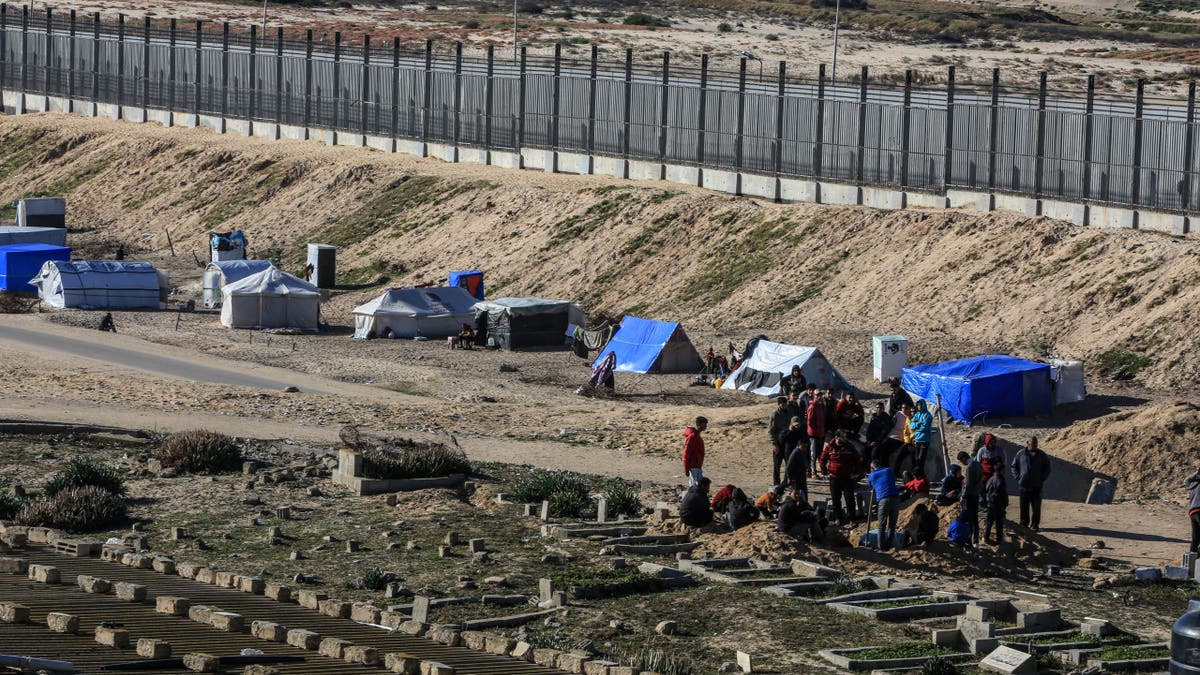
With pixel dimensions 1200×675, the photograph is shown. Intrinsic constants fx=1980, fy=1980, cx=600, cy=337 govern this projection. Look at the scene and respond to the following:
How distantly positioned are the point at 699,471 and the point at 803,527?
9.82 ft

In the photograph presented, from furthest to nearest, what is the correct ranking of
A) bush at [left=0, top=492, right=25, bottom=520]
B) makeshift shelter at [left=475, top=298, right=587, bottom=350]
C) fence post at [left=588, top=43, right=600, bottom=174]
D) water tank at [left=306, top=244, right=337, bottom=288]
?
fence post at [left=588, top=43, right=600, bottom=174], water tank at [left=306, top=244, right=337, bottom=288], makeshift shelter at [left=475, top=298, right=587, bottom=350], bush at [left=0, top=492, right=25, bottom=520]

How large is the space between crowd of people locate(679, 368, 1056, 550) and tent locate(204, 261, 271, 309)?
2376 cm

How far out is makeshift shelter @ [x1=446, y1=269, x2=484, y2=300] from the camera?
48.3 metres

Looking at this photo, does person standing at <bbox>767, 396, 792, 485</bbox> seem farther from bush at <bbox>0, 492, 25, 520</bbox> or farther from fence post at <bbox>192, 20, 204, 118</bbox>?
fence post at <bbox>192, 20, 204, 118</bbox>

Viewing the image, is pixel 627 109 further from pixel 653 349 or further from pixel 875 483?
pixel 875 483

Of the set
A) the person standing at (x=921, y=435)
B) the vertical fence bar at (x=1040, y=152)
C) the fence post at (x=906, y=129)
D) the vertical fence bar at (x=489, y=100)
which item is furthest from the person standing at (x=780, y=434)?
the vertical fence bar at (x=489, y=100)

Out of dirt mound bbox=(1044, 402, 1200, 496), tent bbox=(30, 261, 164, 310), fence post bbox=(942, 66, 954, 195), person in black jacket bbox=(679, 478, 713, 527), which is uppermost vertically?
fence post bbox=(942, 66, 954, 195)

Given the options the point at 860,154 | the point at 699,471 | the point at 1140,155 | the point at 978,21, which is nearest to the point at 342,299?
the point at 860,154

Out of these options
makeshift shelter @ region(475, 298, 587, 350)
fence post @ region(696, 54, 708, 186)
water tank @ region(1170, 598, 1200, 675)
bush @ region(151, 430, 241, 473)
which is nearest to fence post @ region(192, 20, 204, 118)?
fence post @ region(696, 54, 708, 186)

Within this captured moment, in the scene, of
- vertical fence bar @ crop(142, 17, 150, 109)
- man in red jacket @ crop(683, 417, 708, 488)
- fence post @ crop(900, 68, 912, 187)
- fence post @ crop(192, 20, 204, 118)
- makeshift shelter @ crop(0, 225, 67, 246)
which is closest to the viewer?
man in red jacket @ crop(683, 417, 708, 488)

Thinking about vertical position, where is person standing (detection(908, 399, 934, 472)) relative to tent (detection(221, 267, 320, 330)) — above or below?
above

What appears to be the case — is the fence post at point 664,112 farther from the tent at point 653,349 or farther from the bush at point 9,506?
the bush at point 9,506

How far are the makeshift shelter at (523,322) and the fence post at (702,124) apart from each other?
10.0m

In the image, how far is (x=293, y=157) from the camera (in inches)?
2581
